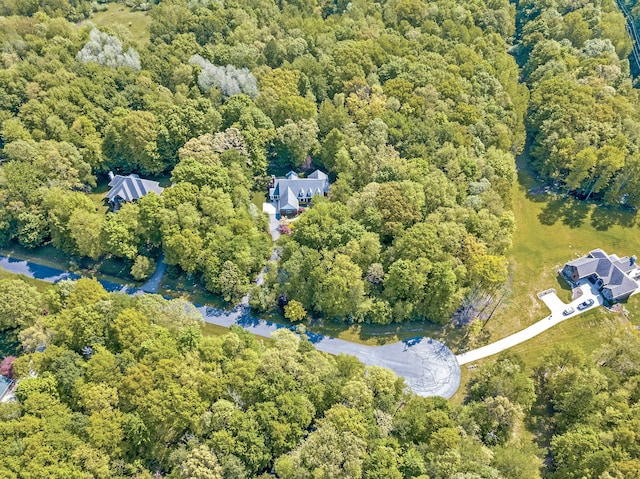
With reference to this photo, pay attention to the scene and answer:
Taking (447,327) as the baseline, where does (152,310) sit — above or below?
above

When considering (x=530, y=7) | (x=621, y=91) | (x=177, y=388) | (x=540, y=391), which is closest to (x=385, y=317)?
(x=540, y=391)

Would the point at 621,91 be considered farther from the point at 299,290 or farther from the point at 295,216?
the point at 299,290

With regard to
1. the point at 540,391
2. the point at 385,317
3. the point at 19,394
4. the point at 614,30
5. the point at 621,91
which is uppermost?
the point at 614,30

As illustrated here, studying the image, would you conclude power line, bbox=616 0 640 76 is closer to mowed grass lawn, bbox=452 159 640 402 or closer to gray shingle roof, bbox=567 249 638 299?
mowed grass lawn, bbox=452 159 640 402

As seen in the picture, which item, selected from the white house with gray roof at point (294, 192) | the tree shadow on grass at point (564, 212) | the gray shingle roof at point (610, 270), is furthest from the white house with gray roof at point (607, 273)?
the white house with gray roof at point (294, 192)

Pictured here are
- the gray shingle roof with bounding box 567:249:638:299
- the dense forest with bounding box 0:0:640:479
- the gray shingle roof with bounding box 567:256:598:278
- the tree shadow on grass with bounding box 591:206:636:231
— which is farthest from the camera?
the tree shadow on grass with bounding box 591:206:636:231

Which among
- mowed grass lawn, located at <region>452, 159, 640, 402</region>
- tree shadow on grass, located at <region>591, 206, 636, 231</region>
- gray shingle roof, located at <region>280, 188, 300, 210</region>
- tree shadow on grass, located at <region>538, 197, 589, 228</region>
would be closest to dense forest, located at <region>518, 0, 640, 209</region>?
tree shadow on grass, located at <region>591, 206, 636, 231</region>

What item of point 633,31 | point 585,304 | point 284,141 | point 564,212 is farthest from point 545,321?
point 633,31
